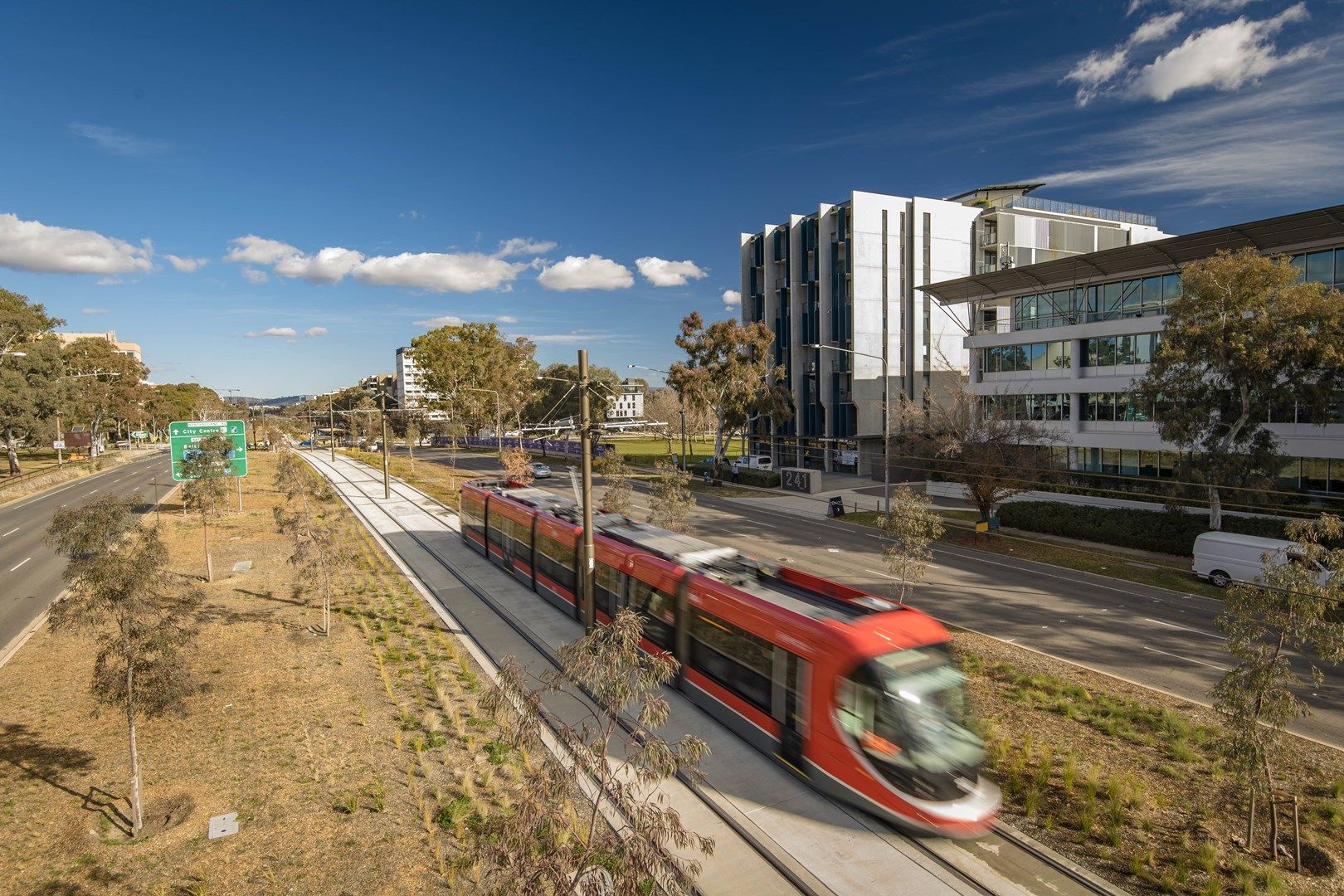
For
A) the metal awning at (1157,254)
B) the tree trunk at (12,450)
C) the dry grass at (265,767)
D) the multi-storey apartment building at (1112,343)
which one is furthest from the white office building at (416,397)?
the dry grass at (265,767)

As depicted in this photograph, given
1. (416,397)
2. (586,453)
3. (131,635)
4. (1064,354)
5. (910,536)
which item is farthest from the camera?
(416,397)

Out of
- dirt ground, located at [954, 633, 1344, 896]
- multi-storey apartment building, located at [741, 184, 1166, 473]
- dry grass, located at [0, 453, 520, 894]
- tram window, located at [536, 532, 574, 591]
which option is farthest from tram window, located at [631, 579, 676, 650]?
multi-storey apartment building, located at [741, 184, 1166, 473]

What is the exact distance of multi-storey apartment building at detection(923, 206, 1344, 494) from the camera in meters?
31.6

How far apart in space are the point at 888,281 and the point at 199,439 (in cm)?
5069

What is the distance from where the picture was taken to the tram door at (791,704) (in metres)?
10.7

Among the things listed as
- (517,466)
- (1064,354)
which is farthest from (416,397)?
(1064,354)

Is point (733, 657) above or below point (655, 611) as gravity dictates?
below

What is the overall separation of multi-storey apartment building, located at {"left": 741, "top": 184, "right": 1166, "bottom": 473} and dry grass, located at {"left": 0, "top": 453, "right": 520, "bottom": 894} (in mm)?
43756

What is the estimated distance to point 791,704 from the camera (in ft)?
36.0

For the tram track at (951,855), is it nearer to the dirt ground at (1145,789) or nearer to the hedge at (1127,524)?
the dirt ground at (1145,789)

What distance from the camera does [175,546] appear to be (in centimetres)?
3027

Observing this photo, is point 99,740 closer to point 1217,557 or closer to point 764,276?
point 1217,557

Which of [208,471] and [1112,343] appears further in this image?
[1112,343]

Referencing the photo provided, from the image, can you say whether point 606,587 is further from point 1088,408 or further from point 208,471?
point 1088,408
